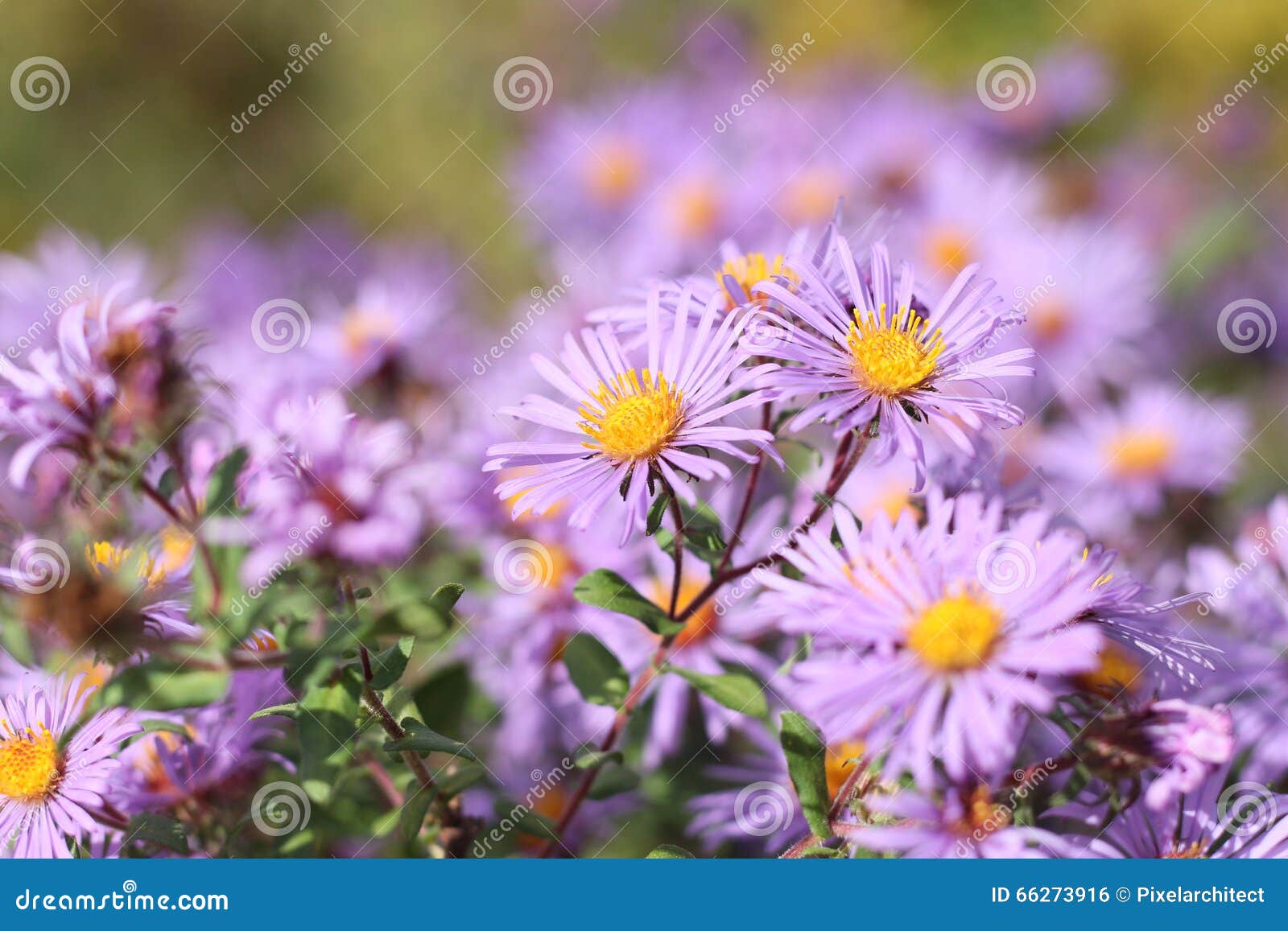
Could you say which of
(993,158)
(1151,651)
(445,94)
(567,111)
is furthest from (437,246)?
(1151,651)

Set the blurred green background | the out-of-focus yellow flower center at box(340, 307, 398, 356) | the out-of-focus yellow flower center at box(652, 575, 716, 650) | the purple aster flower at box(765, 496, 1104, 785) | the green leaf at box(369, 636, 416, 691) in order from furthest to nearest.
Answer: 1. the blurred green background
2. the out-of-focus yellow flower center at box(340, 307, 398, 356)
3. the out-of-focus yellow flower center at box(652, 575, 716, 650)
4. the green leaf at box(369, 636, 416, 691)
5. the purple aster flower at box(765, 496, 1104, 785)

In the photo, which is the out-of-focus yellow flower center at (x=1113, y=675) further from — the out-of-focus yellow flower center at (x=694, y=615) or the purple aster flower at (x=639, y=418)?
the out-of-focus yellow flower center at (x=694, y=615)

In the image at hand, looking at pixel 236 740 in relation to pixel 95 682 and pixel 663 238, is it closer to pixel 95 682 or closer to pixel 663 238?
pixel 95 682

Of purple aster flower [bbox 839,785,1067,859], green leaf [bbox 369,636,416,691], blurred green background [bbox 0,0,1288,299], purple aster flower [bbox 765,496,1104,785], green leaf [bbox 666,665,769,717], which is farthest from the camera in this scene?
blurred green background [bbox 0,0,1288,299]

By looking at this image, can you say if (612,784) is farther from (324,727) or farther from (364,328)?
(364,328)

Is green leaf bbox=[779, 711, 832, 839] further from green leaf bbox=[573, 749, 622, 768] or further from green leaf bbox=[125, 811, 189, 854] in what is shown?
green leaf bbox=[125, 811, 189, 854]

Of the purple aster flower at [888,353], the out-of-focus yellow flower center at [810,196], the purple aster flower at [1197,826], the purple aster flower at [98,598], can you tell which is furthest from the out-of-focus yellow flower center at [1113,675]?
the out-of-focus yellow flower center at [810,196]

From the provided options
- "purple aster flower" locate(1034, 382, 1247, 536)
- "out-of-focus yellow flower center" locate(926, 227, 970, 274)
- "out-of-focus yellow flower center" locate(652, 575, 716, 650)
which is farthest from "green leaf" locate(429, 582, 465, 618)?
"out-of-focus yellow flower center" locate(926, 227, 970, 274)
